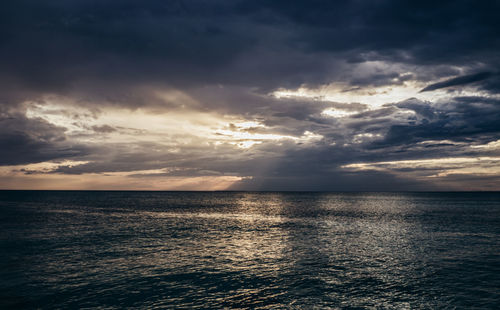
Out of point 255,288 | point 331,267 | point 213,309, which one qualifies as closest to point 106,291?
point 213,309

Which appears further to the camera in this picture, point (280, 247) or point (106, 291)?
point (280, 247)

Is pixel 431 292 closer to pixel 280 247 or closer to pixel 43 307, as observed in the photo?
pixel 280 247

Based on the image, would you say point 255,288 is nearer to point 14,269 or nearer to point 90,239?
point 14,269

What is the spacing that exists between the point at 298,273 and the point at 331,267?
4354 millimetres

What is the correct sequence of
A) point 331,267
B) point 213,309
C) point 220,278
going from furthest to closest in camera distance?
point 331,267 < point 220,278 < point 213,309

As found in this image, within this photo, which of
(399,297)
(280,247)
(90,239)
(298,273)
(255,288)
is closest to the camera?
(399,297)

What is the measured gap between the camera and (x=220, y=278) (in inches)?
1077

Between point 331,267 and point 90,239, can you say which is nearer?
point 331,267

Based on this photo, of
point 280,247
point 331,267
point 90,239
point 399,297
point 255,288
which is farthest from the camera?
point 90,239

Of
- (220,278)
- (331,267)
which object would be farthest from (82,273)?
(331,267)

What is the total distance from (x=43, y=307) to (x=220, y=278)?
13.4 metres

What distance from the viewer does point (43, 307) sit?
20.7 m

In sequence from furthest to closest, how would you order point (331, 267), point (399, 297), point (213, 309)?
1. point (331, 267)
2. point (399, 297)
3. point (213, 309)

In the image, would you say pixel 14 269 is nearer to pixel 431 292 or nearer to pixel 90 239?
pixel 90 239
